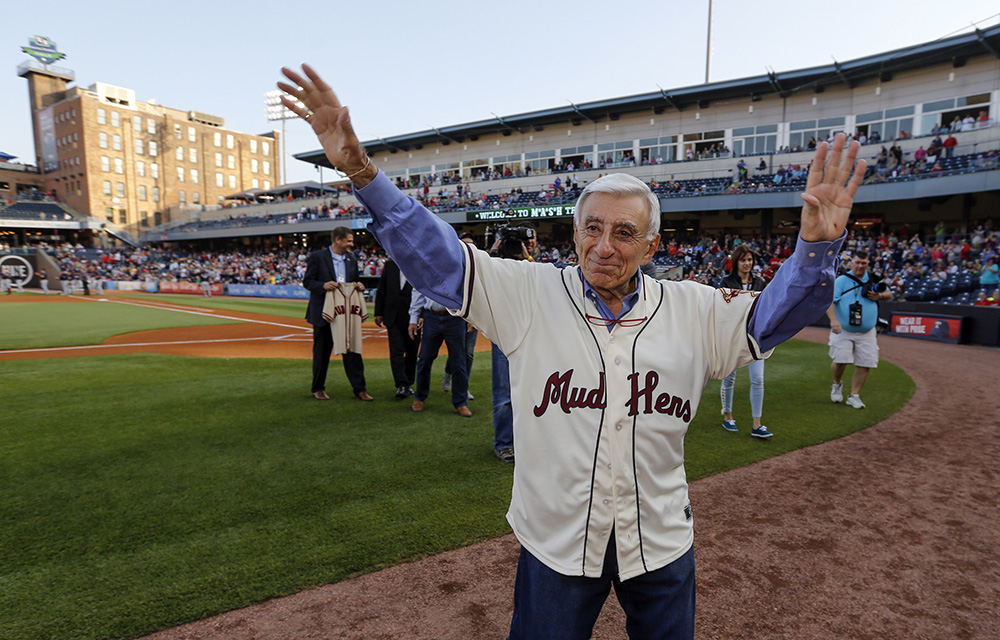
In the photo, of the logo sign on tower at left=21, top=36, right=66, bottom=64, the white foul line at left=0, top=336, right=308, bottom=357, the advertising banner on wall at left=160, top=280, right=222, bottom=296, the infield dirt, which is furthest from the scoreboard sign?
the logo sign on tower at left=21, top=36, right=66, bottom=64

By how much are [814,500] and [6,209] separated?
77790mm

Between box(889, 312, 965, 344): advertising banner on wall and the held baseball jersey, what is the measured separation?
17090 mm

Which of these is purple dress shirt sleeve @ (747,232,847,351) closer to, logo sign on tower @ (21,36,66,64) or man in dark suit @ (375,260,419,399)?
man in dark suit @ (375,260,419,399)

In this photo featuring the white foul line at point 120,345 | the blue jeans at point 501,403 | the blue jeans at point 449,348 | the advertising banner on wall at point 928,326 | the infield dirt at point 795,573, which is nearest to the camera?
the infield dirt at point 795,573

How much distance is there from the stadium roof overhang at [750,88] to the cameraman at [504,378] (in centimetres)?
2355

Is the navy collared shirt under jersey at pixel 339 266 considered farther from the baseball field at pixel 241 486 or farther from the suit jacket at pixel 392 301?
the baseball field at pixel 241 486

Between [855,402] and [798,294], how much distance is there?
7.10 m

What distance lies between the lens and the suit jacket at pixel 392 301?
7.14 m

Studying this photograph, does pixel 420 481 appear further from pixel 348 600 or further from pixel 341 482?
pixel 348 600

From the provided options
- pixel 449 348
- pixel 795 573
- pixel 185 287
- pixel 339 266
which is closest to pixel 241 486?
pixel 449 348

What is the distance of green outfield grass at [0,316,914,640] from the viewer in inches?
110

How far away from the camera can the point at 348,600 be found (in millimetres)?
2777

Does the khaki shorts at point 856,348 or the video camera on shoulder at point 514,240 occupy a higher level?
the video camera on shoulder at point 514,240

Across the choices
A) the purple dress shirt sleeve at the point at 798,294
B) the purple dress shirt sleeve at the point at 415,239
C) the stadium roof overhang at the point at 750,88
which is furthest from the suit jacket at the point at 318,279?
the stadium roof overhang at the point at 750,88
